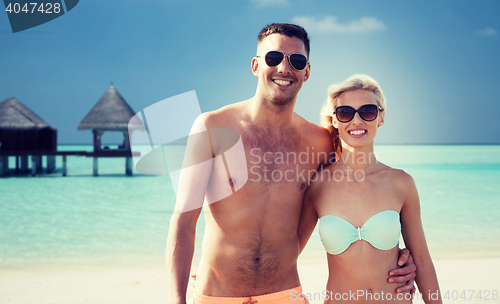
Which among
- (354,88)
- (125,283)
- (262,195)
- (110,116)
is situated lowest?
(125,283)

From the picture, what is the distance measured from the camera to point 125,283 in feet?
21.6

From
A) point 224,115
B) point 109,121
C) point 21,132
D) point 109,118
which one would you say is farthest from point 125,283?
point 21,132

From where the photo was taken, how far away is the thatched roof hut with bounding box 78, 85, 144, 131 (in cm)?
2588

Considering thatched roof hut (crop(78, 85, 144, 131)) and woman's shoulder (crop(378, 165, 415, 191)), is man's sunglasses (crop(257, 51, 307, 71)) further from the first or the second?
thatched roof hut (crop(78, 85, 144, 131))

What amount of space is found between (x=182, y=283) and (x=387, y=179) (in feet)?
4.93

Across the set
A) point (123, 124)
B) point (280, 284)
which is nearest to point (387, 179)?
point (280, 284)

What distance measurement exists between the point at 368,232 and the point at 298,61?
4.07 feet

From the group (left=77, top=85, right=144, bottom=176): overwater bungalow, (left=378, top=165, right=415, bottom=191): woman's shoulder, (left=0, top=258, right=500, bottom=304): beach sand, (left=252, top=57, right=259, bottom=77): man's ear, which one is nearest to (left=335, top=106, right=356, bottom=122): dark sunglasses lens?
(left=378, top=165, right=415, bottom=191): woman's shoulder

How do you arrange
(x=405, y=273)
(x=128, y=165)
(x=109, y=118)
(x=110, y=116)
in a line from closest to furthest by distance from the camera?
(x=405, y=273)
(x=109, y=118)
(x=110, y=116)
(x=128, y=165)

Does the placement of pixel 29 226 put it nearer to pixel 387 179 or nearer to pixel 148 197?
pixel 148 197

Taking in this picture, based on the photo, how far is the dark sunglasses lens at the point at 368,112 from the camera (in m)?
2.42

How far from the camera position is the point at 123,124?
26125 mm

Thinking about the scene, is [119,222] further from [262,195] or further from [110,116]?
[110,116]

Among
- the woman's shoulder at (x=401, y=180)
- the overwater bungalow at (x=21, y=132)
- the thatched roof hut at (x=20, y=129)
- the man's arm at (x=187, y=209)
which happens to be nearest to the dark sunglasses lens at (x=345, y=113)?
the woman's shoulder at (x=401, y=180)
